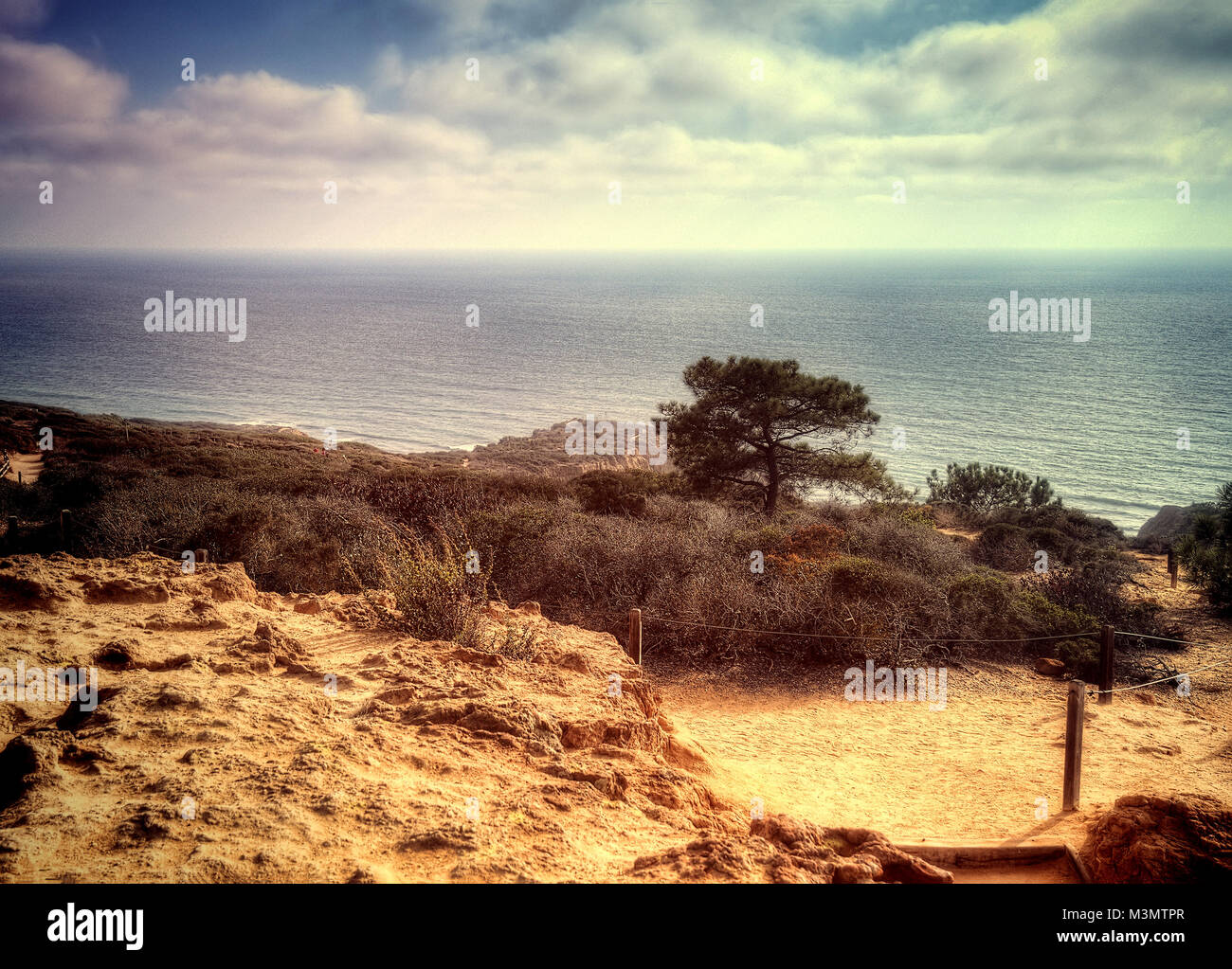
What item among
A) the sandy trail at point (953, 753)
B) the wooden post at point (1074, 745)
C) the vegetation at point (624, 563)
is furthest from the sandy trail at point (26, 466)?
the wooden post at point (1074, 745)

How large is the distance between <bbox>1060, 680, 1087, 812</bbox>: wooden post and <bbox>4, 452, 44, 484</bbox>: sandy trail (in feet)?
87.9

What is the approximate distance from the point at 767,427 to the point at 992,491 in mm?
11065

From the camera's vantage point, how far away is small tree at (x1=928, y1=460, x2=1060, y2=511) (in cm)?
2544

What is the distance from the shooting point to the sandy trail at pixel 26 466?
77.4 feet

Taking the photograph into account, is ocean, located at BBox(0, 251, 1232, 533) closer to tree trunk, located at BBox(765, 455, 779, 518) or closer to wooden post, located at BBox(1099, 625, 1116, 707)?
tree trunk, located at BBox(765, 455, 779, 518)

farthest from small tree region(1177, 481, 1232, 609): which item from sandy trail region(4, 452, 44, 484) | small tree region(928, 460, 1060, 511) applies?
sandy trail region(4, 452, 44, 484)

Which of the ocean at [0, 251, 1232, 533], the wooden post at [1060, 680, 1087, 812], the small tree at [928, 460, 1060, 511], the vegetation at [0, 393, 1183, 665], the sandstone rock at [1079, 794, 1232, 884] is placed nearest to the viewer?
the sandstone rock at [1079, 794, 1232, 884]

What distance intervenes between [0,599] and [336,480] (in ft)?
33.5

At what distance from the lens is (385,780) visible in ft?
15.2

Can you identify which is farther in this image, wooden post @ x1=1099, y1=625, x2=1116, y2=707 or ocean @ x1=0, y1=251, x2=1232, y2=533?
ocean @ x1=0, y1=251, x2=1232, y2=533

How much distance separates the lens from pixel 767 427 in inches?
782

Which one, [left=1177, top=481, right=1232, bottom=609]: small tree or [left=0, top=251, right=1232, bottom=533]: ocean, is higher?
[left=0, top=251, right=1232, bottom=533]: ocean

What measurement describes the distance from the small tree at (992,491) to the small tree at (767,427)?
6.91 meters
